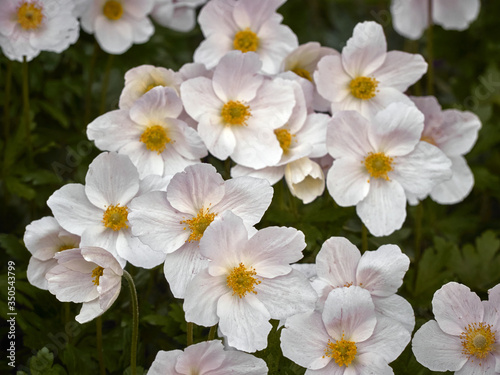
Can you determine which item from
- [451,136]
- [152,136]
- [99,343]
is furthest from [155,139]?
[451,136]

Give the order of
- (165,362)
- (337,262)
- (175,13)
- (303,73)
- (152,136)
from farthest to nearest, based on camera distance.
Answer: (175,13) < (303,73) < (152,136) < (337,262) < (165,362)

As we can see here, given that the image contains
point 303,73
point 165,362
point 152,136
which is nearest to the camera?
point 165,362

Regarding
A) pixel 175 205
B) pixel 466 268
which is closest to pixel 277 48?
pixel 175 205

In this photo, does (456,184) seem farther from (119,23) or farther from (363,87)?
(119,23)

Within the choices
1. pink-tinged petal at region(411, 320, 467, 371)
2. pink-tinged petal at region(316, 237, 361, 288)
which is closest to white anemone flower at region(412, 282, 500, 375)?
Result: pink-tinged petal at region(411, 320, 467, 371)

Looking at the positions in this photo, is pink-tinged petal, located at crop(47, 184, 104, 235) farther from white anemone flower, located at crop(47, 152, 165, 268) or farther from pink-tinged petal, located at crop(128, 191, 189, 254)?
pink-tinged petal, located at crop(128, 191, 189, 254)

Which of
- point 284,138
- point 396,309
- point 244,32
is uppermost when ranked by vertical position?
point 244,32
